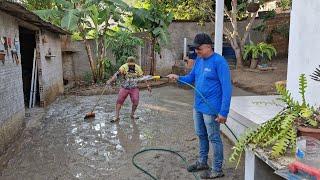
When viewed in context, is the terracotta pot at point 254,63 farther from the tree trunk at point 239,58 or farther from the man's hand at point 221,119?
the man's hand at point 221,119

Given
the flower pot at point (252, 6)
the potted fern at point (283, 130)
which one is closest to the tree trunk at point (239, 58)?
the flower pot at point (252, 6)

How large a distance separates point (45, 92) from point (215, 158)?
22.2ft

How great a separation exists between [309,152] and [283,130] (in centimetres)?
33

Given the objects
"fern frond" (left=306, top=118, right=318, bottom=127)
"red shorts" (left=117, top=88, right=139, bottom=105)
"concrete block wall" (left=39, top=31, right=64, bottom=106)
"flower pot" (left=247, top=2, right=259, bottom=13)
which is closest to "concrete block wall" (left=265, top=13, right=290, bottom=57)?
"flower pot" (left=247, top=2, right=259, bottom=13)

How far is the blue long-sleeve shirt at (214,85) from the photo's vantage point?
12.1 ft

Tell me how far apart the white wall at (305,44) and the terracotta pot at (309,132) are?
1.94m

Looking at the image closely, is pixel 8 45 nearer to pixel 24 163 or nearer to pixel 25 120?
pixel 25 120

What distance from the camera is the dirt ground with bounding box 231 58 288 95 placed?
1046cm

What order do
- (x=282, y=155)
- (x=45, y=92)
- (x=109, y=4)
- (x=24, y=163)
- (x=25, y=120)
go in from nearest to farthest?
1. (x=282, y=155)
2. (x=24, y=163)
3. (x=25, y=120)
4. (x=45, y=92)
5. (x=109, y=4)

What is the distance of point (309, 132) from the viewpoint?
7.30 ft

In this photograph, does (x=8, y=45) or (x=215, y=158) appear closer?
(x=215, y=158)

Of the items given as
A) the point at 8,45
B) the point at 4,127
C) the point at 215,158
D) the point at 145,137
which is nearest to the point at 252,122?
the point at 215,158

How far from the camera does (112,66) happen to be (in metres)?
14.2

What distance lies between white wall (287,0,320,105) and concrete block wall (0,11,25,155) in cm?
454
